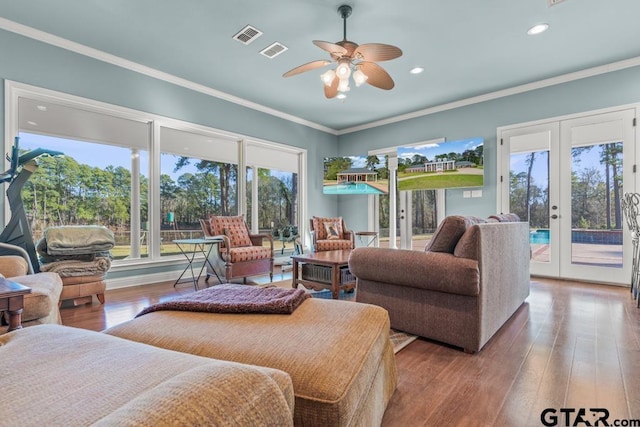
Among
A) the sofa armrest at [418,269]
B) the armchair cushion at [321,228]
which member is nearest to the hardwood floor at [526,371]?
the sofa armrest at [418,269]

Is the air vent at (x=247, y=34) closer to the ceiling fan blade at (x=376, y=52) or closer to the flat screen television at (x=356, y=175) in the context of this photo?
the ceiling fan blade at (x=376, y=52)

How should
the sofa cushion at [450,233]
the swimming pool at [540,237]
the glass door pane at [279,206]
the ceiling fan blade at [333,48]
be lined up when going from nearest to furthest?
the sofa cushion at [450,233], the ceiling fan blade at [333,48], the swimming pool at [540,237], the glass door pane at [279,206]

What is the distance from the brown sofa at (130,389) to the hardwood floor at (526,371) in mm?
1087

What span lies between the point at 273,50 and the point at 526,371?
3803 mm

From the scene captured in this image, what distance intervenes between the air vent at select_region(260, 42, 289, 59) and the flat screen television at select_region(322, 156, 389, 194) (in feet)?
9.78

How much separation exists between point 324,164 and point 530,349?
5.14 meters

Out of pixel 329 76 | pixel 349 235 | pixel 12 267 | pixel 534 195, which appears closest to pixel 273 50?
pixel 329 76

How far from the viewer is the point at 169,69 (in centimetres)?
416

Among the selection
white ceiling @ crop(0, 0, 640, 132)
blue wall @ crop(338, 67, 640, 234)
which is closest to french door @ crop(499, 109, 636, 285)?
blue wall @ crop(338, 67, 640, 234)

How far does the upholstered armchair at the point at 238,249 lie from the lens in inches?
158

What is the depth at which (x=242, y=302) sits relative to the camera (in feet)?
4.74

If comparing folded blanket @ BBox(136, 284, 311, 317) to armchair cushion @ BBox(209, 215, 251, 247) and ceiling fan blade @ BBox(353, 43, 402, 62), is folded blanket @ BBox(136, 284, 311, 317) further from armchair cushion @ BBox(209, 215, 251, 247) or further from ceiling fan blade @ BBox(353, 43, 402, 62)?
armchair cushion @ BBox(209, 215, 251, 247)

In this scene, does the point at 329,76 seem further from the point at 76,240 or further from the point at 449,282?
the point at 76,240

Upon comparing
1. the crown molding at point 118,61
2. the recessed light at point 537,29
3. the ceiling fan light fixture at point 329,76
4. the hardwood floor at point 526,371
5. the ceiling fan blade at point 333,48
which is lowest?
the hardwood floor at point 526,371
